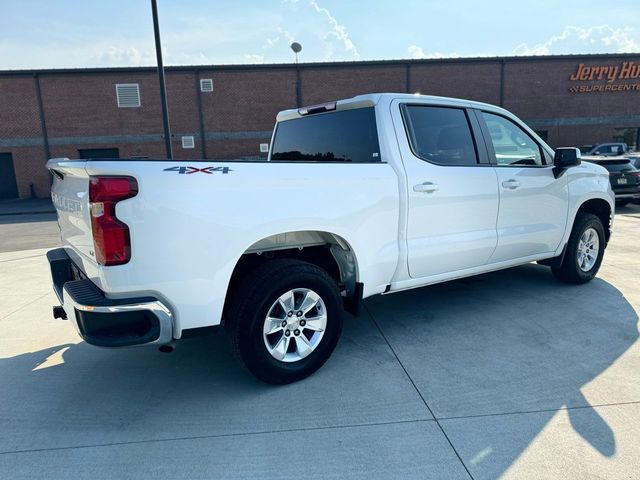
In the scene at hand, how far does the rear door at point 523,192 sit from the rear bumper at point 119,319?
3233 mm

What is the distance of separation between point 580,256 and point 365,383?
3.68 m

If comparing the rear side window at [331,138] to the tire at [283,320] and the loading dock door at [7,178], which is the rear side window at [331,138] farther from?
the loading dock door at [7,178]

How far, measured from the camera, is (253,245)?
10.2 feet

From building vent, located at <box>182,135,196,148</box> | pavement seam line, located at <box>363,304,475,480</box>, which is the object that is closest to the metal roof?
building vent, located at <box>182,135,196,148</box>

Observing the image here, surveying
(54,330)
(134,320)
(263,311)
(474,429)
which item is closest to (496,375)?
(474,429)

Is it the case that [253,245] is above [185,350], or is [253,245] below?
above

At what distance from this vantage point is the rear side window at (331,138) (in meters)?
3.77

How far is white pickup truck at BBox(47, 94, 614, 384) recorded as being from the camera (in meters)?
2.56

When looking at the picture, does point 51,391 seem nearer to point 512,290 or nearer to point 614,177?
point 512,290

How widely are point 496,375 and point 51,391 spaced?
10.8 ft

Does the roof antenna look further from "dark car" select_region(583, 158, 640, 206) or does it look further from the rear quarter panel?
the rear quarter panel

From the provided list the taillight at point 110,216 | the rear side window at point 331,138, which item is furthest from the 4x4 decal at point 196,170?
the rear side window at point 331,138

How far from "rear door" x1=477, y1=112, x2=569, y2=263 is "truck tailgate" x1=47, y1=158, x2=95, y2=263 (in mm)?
3525

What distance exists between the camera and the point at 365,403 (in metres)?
3.01
